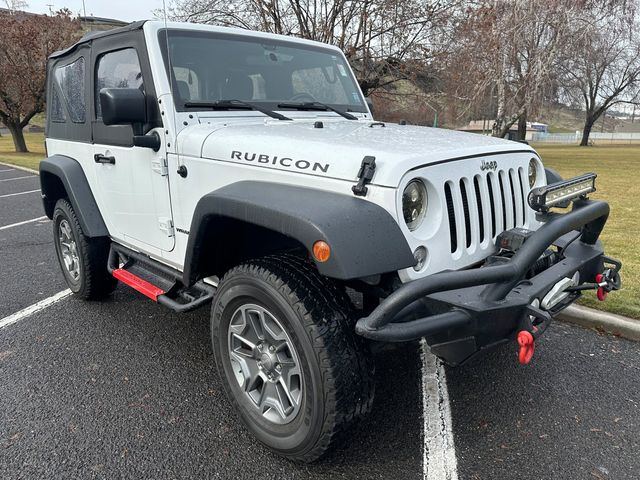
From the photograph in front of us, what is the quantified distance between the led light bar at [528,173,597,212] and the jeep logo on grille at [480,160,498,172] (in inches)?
9.8

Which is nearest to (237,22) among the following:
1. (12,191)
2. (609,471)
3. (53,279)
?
(12,191)

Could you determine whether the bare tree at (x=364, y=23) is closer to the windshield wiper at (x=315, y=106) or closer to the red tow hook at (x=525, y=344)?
the windshield wiper at (x=315, y=106)

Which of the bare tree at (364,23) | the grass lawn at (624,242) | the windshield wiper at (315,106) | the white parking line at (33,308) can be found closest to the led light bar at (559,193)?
the grass lawn at (624,242)

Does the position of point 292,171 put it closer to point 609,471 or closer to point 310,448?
point 310,448

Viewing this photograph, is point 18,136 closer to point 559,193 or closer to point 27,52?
point 27,52

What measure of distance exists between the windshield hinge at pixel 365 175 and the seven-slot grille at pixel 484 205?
421mm

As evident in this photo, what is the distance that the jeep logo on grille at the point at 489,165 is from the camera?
252cm

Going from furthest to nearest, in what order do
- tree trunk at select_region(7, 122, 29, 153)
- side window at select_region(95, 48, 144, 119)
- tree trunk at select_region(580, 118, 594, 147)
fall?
1. tree trunk at select_region(580, 118, 594, 147)
2. tree trunk at select_region(7, 122, 29, 153)
3. side window at select_region(95, 48, 144, 119)

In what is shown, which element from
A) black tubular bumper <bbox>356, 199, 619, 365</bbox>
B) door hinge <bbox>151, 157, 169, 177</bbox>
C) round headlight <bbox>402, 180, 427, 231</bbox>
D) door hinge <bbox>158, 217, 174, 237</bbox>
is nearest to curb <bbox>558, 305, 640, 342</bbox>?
black tubular bumper <bbox>356, 199, 619, 365</bbox>

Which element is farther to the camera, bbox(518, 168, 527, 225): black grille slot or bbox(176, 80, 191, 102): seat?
bbox(176, 80, 191, 102): seat

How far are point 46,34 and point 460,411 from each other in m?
25.8

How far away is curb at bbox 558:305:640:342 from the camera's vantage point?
3682mm

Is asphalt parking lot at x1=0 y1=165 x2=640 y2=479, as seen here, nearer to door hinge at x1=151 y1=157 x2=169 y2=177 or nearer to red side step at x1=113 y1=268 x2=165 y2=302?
red side step at x1=113 y1=268 x2=165 y2=302

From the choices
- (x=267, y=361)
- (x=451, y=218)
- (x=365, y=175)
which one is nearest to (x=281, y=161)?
(x=365, y=175)
